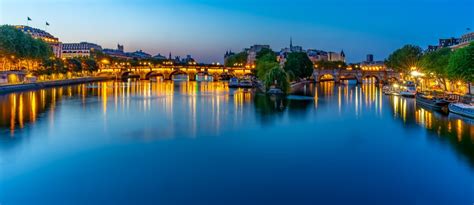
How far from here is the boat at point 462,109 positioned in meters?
28.4

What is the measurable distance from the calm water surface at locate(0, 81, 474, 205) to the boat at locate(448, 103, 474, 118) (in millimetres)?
779

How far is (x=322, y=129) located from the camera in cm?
2603

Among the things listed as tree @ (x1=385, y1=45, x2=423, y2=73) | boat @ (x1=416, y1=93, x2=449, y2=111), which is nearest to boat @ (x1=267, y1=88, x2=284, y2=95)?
boat @ (x1=416, y1=93, x2=449, y2=111)

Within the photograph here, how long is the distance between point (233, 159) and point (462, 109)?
18.8 metres

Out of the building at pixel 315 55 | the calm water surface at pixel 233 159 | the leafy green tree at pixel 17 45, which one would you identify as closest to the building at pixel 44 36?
the leafy green tree at pixel 17 45

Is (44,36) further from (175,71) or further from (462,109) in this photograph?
(462,109)

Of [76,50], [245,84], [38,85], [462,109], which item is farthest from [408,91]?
[76,50]

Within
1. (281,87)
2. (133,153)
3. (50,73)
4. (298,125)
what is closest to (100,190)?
(133,153)

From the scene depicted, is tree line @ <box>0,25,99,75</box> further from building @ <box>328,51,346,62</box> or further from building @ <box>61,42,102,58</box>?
building @ <box>328,51,346,62</box>

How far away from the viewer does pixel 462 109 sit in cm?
2966

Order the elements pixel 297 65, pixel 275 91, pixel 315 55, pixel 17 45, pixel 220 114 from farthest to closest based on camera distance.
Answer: pixel 315 55, pixel 297 65, pixel 17 45, pixel 275 91, pixel 220 114

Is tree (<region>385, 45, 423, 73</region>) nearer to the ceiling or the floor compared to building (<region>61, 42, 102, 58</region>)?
nearer to the floor

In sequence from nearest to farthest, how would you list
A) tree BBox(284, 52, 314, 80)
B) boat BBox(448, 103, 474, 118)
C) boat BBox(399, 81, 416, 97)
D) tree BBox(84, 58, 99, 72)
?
boat BBox(448, 103, 474, 118) → boat BBox(399, 81, 416, 97) → tree BBox(284, 52, 314, 80) → tree BBox(84, 58, 99, 72)

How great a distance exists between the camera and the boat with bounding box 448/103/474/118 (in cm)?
2838
